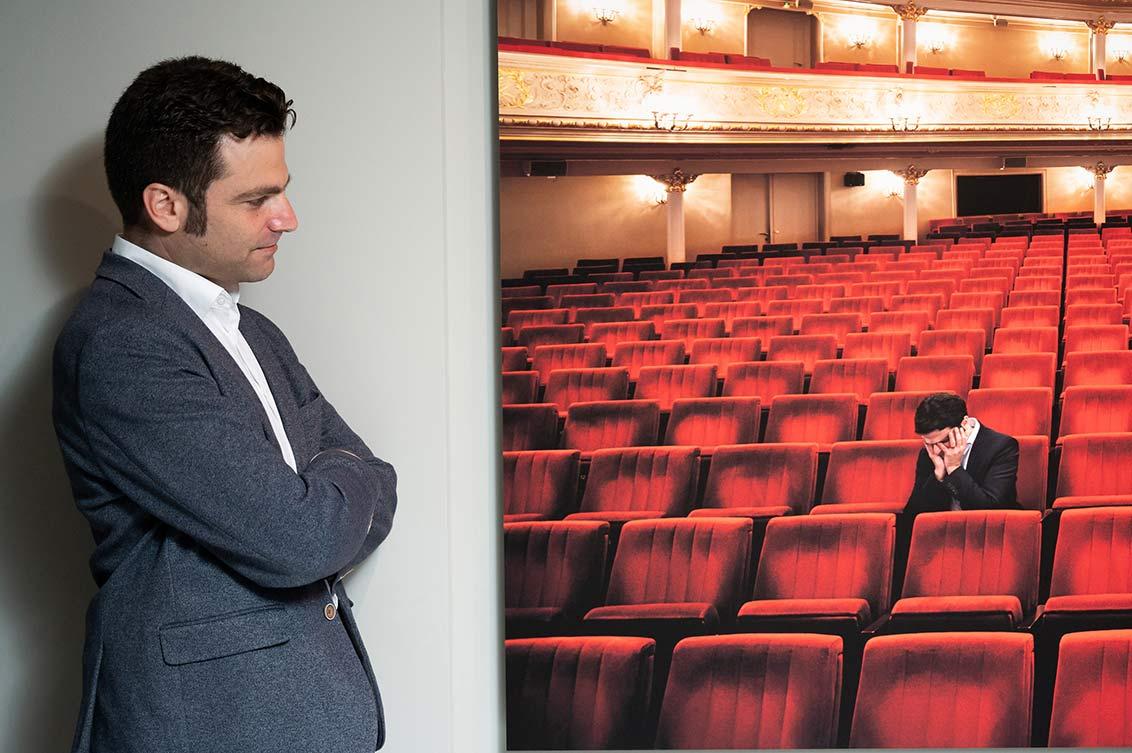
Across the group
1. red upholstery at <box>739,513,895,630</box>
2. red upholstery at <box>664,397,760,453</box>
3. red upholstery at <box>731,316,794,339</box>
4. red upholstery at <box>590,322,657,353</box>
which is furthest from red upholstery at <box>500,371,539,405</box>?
red upholstery at <box>739,513,895,630</box>

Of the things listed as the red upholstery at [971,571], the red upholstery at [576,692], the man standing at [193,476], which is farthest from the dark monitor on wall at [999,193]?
the man standing at [193,476]

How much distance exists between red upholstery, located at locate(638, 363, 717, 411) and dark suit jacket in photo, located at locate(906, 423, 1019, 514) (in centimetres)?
39

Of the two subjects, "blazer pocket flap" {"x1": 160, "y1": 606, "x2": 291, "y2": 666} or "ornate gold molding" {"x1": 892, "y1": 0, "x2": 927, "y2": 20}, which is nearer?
"blazer pocket flap" {"x1": 160, "y1": 606, "x2": 291, "y2": 666}

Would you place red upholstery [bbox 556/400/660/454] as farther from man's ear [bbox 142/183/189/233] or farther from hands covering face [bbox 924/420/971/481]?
man's ear [bbox 142/183/189/233]

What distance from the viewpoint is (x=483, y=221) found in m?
1.60

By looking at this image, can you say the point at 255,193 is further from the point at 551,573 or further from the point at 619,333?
the point at 551,573

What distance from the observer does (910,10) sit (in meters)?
1.59

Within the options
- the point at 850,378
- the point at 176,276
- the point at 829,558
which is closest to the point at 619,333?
the point at 850,378

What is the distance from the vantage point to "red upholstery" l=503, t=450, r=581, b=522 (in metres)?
1.61

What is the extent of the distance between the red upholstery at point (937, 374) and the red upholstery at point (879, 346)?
0.05 feet

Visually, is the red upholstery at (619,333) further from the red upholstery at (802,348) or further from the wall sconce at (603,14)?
the wall sconce at (603,14)

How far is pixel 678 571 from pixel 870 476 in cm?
36

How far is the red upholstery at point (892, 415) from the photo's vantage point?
1.60m

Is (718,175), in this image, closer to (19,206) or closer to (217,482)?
(217,482)
